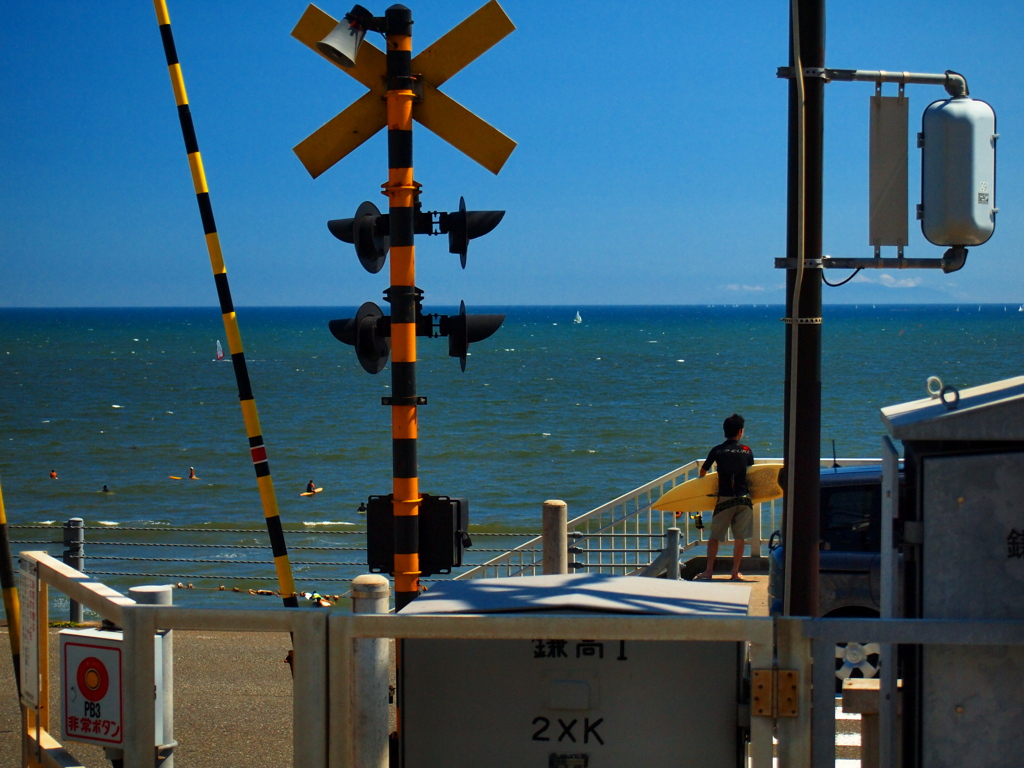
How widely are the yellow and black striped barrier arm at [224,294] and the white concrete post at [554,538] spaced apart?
59.2 inches

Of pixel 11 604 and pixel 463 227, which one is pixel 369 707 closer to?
pixel 11 604

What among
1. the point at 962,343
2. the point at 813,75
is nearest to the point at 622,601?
the point at 813,75

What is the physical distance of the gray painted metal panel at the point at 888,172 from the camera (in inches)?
166

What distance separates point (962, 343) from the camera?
448 ft

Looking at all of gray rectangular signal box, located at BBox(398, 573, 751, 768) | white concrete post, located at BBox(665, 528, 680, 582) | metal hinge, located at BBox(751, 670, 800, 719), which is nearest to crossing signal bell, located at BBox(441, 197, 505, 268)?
gray rectangular signal box, located at BBox(398, 573, 751, 768)

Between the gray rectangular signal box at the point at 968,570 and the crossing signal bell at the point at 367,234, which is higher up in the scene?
the crossing signal bell at the point at 367,234

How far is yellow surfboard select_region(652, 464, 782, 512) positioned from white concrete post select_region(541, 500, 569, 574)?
492 cm

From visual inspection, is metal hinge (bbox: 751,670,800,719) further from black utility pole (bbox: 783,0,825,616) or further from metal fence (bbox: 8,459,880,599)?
metal fence (bbox: 8,459,880,599)

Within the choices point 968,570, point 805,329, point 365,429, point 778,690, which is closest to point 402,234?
point 805,329

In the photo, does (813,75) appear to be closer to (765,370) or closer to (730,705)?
(730,705)

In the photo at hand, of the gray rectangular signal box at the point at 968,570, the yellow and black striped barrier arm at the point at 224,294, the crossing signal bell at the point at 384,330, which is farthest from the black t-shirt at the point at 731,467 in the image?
the gray rectangular signal box at the point at 968,570

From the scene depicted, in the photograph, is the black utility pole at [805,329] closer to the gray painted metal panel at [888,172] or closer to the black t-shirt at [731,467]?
the gray painted metal panel at [888,172]

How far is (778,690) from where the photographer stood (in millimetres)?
3158

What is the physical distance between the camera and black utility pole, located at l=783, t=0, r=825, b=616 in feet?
13.9
